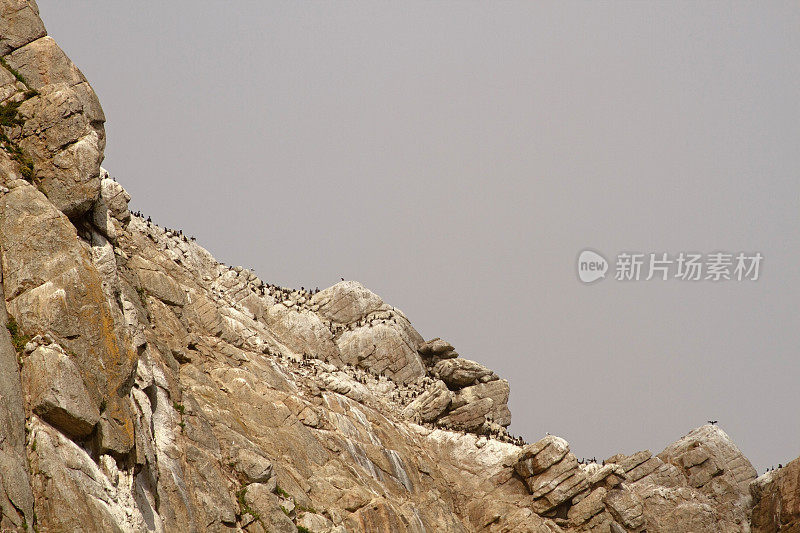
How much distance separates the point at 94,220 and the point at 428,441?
30541 millimetres

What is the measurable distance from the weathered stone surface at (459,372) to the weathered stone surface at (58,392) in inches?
1632

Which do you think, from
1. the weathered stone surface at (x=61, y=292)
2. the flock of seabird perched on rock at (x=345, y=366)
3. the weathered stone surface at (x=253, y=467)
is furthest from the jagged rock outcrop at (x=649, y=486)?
the weathered stone surface at (x=61, y=292)

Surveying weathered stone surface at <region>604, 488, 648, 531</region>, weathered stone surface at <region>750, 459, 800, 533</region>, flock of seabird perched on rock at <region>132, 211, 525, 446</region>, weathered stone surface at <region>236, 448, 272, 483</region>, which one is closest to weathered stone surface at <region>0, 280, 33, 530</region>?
weathered stone surface at <region>236, 448, 272, 483</region>

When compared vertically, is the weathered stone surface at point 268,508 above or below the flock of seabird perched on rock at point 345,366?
below

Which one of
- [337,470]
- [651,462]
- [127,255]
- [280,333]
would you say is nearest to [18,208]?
[127,255]

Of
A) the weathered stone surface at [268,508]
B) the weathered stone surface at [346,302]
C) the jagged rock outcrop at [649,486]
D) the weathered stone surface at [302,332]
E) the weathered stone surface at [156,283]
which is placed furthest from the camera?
the weathered stone surface at [346,302]

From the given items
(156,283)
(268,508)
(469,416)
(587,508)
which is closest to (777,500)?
(587,508)

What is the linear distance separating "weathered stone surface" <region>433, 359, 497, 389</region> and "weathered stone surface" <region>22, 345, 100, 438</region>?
41441 millimetres

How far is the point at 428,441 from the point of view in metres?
53.5

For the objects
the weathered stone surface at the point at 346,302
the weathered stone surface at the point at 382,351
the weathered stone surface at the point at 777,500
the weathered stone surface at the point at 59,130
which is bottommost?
the weathered stone surface at the point at 777,500

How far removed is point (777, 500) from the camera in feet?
182

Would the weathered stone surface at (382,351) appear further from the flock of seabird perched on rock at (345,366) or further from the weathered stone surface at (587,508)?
the weathered stone surface at (587,508)

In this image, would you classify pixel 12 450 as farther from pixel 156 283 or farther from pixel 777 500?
pixel 777 500

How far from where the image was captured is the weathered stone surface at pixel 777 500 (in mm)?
54000
